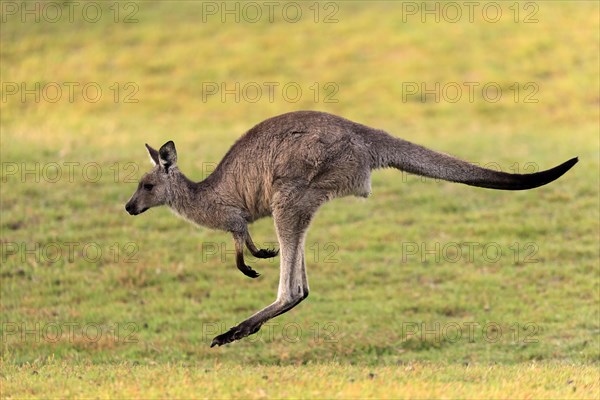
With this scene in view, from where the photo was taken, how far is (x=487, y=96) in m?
23.7

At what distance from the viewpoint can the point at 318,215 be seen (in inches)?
611

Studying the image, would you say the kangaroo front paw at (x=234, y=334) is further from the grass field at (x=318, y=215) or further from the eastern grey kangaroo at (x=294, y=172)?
the grass field at (x=318, y=215)

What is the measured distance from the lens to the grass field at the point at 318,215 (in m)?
10.1

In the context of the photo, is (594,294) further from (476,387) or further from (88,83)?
(88,83)

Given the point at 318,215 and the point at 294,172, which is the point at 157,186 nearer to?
the point at 294,172

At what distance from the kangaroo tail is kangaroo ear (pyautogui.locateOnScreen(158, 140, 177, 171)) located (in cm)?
147

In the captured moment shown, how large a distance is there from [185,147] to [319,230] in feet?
16.1

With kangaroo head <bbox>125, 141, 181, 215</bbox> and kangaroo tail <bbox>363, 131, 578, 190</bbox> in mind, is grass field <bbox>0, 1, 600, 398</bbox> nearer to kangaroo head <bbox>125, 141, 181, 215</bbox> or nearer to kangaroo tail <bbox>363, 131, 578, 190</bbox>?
kangaroo head <bbox>125, 141, 181, 215</bbox>

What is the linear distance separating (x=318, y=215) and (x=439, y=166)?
27.4ft

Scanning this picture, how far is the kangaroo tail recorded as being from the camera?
6820mm

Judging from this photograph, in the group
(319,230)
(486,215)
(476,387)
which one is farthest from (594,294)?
(476,387)

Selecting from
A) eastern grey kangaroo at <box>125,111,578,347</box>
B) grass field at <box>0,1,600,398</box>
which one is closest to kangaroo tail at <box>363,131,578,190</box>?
eastern grey kangaroo at <box>125,111,578,347</box>

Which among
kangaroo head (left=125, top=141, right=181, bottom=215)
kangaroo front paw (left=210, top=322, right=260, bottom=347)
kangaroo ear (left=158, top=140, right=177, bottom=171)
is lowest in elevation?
kangaroo front paw (left=210, top=322, right=260, bottom=347)

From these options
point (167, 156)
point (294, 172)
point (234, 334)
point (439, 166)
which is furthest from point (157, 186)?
point (439, 166)
